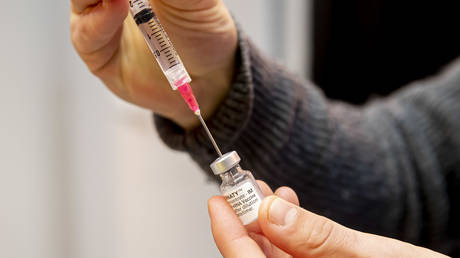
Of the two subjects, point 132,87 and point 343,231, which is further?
point 132,87

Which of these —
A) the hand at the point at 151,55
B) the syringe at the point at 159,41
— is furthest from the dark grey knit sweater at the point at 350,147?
the syringe at the point at 159,41

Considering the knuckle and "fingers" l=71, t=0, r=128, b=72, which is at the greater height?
"fingers" l=71, t=0, r=128, b=72

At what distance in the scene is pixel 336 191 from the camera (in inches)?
34.9

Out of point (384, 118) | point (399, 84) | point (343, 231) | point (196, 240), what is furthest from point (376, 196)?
point (399, 84)

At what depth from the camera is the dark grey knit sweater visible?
2.36 ft

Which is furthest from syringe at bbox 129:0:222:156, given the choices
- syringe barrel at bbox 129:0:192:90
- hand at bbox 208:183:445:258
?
hand at bbox 208:183:445:258

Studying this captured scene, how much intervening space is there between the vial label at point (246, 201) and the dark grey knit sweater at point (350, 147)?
0.22m

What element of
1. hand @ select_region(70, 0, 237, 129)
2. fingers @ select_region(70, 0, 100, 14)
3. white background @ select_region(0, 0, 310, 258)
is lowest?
white background @ select_region(0, 0, 310, 258)

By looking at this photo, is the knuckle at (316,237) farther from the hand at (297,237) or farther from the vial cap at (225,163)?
the vial cap at (225,163)

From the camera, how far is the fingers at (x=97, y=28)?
50cm

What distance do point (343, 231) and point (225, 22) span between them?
0.33 meters

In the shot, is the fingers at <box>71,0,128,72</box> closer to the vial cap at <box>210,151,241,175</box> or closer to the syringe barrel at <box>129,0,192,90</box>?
A: the syringe barrel at <box>129,0,192,90</box>

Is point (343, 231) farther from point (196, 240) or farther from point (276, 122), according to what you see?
point (196, 240)

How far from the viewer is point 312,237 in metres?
0.46
